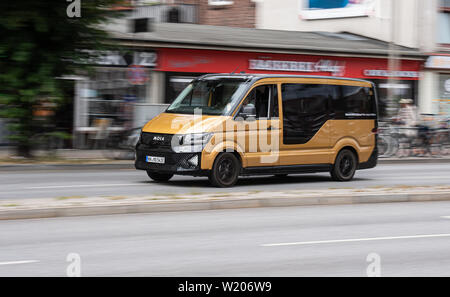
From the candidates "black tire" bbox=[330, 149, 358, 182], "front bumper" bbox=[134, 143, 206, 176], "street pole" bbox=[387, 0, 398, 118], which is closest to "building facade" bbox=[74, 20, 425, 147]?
"street pole" bbox=[387, 0, 398, 118]

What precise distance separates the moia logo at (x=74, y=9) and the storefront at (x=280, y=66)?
662cm

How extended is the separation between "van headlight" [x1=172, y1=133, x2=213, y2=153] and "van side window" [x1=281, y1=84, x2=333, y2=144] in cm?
186

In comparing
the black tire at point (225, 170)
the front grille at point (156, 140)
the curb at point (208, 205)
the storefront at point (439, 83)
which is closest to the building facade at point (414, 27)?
→ the storefront at point (439, 83)

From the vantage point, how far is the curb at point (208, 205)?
9.78 meters

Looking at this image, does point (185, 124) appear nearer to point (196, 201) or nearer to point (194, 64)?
point (196, 201)

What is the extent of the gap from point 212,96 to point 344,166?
3.50m

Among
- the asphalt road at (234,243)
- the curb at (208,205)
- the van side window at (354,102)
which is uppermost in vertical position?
the van side window at (354,102)

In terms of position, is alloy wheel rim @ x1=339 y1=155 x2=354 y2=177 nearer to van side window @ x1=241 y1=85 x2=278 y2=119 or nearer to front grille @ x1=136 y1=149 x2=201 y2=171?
van side window @ x1=241 y1=85 x2=278 y2=119

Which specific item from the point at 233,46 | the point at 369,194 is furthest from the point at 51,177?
the point at 233,46

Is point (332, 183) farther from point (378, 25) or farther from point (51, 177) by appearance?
point (378, 25)

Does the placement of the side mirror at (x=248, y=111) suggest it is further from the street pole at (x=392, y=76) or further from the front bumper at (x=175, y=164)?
the street pole at (x=392, y=76)

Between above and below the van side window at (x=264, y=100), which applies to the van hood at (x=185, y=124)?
below

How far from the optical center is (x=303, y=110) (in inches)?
592

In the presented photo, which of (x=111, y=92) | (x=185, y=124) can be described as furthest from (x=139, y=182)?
(x=111, y=92)
